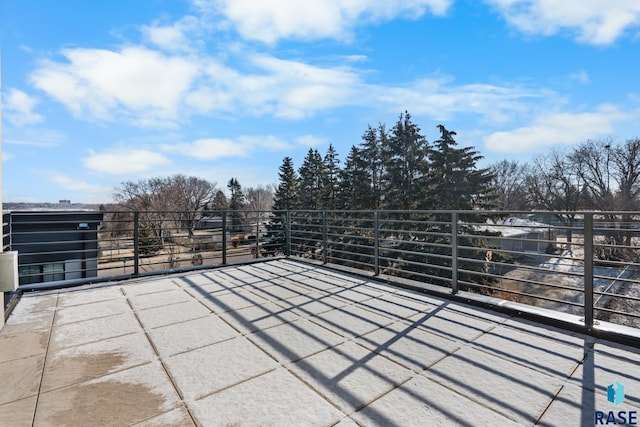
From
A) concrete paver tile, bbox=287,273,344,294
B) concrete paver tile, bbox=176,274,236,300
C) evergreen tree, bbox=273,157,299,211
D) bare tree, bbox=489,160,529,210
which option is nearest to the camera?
concrete paver tile, bbox=176,274,236,300

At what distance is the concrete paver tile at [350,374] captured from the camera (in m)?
1.50

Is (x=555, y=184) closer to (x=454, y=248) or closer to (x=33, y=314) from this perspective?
(x=454, y=248)

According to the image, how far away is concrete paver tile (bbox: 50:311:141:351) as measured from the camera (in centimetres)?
217

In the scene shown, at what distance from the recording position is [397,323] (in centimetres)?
247

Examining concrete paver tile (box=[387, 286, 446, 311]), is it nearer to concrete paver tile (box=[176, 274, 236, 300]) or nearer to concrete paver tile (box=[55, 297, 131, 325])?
concrete paver tile (box=[176, 274, 236, 300])

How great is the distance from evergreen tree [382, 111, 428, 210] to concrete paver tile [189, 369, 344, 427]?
568 inches

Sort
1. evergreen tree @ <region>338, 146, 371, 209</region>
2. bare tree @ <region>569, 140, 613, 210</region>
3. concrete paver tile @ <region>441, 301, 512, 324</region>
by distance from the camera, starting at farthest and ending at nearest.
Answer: bare tree @ <region>569, 140, 613, 210</region>
evergreen tree @ <region>338, 146, 371, 209</region>
concrete paver tile @ <region>441, 301, 512, 324</region>

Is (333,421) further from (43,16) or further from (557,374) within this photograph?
(43,16)

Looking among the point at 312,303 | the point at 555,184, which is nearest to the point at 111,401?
the point at 312,303

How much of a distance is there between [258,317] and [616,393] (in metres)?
2.31

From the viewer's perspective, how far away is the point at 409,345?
207 centimetres

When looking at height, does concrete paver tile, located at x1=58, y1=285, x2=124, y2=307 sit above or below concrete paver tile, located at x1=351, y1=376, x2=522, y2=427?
above

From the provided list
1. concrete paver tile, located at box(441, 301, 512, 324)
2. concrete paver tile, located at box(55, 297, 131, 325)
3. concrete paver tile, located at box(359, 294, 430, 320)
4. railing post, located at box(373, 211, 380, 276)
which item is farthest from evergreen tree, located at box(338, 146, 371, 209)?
concrete paver tile, located at box(55, 297, 131, 325)

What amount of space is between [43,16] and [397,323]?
5.35m
